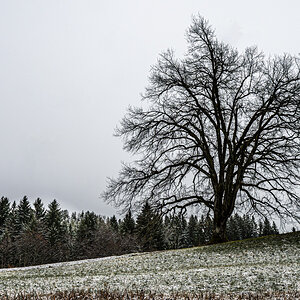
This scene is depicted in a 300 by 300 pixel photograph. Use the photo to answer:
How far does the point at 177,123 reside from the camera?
59.0 ft

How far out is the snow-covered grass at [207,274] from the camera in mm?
7656

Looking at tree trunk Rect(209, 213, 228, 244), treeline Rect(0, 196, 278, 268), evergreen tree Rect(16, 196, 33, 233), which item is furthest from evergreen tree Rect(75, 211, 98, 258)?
tree trunk Rect(209, 213, 228, 244)

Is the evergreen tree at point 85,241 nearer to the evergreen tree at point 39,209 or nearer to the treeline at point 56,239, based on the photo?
the treeline at point 56,239

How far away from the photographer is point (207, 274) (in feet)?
30.4

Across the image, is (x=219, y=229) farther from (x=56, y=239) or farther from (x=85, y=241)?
(x=56, y=239)

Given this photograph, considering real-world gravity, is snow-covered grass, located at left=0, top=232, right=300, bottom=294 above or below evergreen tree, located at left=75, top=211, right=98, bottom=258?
below

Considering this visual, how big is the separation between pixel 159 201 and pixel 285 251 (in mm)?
6646

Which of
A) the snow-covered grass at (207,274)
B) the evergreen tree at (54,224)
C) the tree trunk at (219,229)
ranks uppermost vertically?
the evergreen tree at (54,224)

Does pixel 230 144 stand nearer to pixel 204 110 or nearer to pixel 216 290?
pixel 204 110

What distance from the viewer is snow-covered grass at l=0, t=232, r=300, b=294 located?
7.66 meters

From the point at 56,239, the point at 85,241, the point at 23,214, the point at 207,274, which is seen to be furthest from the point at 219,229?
the point at 23,214

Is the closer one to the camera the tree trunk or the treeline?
the tree trunk

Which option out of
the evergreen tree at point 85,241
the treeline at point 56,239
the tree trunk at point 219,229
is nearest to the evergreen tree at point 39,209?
the treeline at point 56,239

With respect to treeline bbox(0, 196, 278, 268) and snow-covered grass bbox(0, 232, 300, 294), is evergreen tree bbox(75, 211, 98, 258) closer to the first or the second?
treeline bbox(0, 196, 278, 268)
